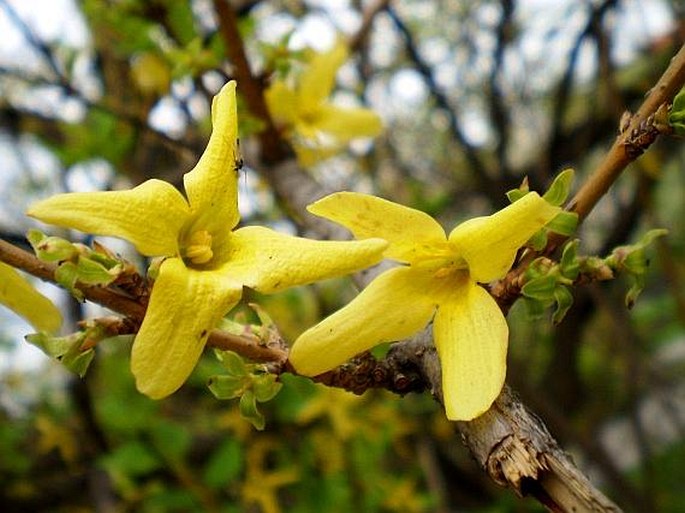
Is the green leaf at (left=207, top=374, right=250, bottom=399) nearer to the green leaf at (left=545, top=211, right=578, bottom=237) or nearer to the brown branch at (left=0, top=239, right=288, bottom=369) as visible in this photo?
the brown branch at (left=0, top=239, right=288, bottom=369)

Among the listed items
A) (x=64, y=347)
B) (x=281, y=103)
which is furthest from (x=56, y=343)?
(x=281, y=103)

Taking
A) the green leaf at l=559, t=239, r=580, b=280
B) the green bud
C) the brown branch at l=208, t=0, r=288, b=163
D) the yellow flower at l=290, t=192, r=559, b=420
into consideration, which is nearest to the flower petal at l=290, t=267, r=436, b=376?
the yellow flower at l=290, t=192, r=559, b=420

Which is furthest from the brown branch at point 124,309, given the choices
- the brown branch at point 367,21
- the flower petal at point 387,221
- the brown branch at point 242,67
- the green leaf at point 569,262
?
the brown branch at point 367,21

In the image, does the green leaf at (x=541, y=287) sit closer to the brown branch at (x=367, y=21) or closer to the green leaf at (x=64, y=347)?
the green leaf at (x=64, y=347)

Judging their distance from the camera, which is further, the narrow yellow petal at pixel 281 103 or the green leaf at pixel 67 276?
the narrow yellow petal at pixel 281 103

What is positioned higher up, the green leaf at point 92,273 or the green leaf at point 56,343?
the green leaf at point 92,273

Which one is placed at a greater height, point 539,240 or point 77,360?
point 77,360

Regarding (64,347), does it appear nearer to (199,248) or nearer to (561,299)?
(199,248)
